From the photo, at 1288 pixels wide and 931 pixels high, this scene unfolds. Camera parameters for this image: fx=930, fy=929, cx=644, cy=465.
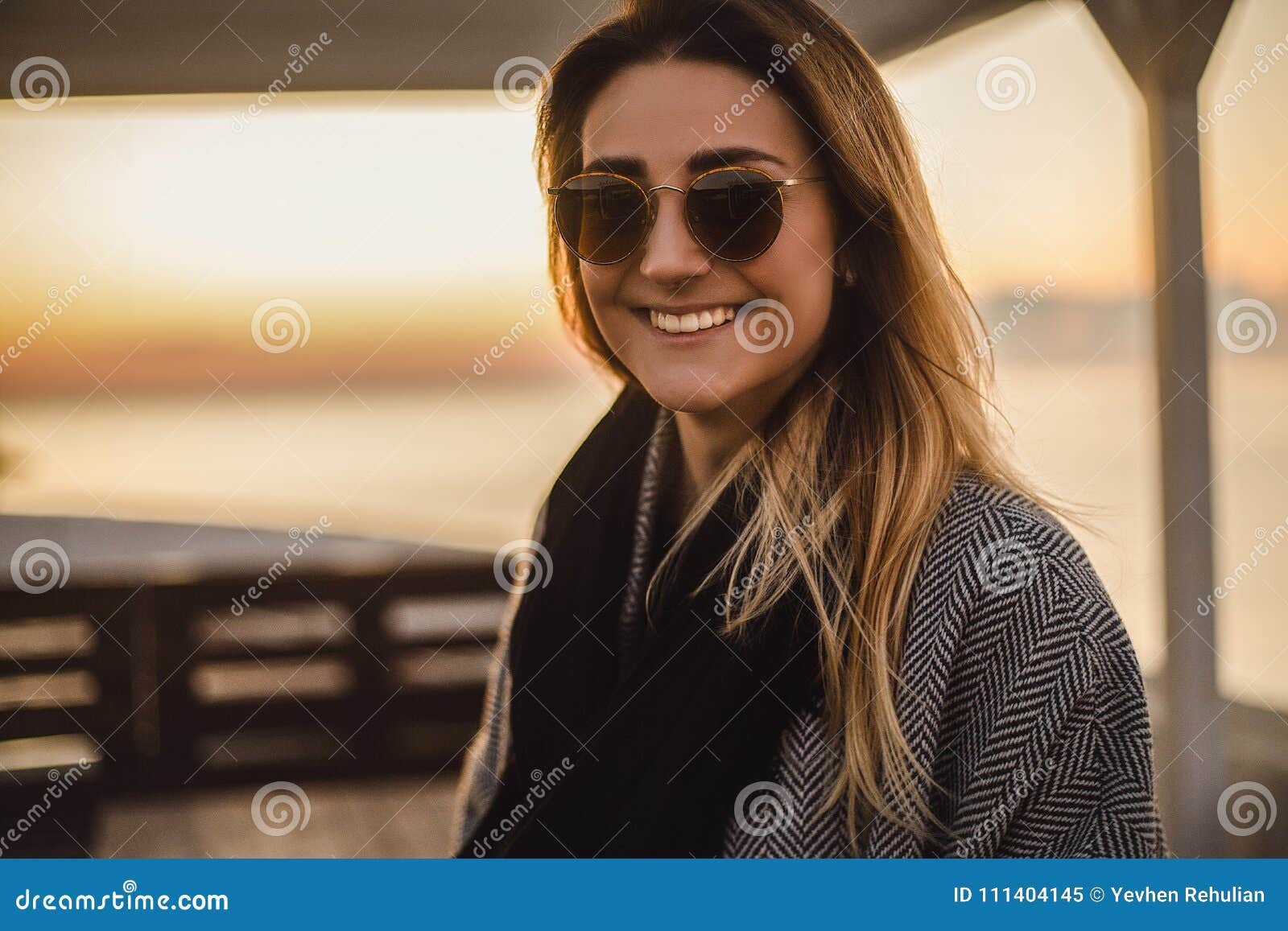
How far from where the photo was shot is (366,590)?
138 inches

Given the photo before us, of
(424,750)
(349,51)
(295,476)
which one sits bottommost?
(424,750)

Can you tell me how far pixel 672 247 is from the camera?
1414mm

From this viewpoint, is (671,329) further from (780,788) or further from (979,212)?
(979,212)

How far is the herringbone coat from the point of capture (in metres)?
1.20

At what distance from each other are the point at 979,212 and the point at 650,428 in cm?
103
